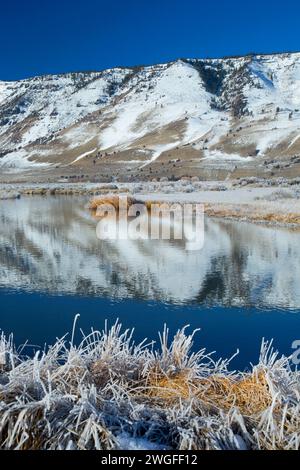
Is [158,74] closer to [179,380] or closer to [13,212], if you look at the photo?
[13,212]

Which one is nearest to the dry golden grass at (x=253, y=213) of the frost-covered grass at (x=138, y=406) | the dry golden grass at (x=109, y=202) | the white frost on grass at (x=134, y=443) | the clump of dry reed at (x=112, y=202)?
the clump of dry reed at (x=112, y=202)

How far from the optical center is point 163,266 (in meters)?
14.1

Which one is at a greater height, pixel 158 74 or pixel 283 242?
pixel 158 74

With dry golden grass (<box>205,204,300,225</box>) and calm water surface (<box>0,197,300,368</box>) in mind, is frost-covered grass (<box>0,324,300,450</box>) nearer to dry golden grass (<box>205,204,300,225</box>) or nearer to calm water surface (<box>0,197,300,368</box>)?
calm water surface (<box>0,197,300,368</box>)

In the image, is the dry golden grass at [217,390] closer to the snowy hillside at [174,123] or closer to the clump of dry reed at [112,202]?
the clump of dry reed at [112,202]

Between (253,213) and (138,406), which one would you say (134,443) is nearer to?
(138,406)

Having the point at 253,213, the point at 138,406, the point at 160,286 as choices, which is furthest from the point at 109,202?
the point at 138,406

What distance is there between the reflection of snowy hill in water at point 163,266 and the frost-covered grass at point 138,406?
6274mm

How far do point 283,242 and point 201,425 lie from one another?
1447 cm

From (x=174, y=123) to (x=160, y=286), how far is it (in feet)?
459

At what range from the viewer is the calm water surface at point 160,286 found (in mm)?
8883

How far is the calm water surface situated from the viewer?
8.88 m

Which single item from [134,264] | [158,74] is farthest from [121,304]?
[158,74]

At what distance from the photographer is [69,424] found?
3555mm
